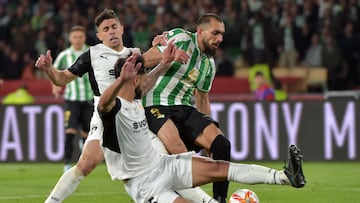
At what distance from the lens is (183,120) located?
10.8 meters

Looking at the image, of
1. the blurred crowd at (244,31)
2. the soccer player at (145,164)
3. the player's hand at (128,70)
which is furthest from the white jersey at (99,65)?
the blurred crowd at (244,31)

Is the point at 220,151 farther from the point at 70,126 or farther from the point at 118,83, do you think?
the point at 70,126

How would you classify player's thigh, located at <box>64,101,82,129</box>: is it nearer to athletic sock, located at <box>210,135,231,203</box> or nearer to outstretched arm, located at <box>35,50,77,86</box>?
outstretched arm, located at <box>35,50,77,86</box>

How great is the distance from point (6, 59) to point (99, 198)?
1149 cm

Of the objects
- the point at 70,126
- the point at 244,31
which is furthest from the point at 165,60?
the point at 244,31

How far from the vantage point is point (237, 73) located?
2369 centimetres

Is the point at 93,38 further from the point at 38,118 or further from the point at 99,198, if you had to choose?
the point at 99,198

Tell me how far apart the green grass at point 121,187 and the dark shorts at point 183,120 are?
1.74 metres

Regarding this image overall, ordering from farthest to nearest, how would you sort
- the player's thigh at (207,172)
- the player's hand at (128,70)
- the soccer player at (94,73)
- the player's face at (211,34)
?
the player's face at (211,34) < the soccer player at (94,73) < the player's thigh at (207,172) < the player's hand at (128,70)

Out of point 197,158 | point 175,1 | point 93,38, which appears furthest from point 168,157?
point 175,1

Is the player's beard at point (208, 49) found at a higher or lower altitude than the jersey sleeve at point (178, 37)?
lower

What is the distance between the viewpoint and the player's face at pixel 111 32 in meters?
11.1

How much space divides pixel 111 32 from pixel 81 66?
0.48m

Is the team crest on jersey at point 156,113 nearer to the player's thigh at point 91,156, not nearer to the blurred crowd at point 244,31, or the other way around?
the player's thigh at point 91,156
